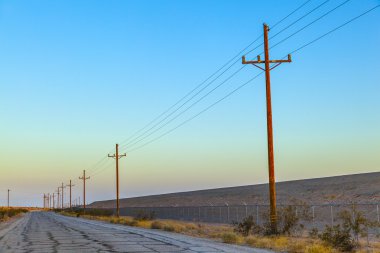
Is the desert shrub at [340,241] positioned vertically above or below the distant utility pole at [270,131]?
below

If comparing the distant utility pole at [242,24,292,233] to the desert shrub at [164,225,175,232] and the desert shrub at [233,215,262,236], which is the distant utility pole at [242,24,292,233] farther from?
the desert shrub at [164,225,175,232]

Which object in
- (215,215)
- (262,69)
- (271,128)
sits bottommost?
(215,215)

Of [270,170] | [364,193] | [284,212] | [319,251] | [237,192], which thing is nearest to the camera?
[319,251]

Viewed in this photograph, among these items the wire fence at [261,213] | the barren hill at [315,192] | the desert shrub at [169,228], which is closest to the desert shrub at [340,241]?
the wire fence at [261,213]

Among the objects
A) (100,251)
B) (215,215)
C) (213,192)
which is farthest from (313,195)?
(100,251)

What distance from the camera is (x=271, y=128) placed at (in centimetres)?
2659

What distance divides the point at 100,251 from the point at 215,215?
60966 millimetres

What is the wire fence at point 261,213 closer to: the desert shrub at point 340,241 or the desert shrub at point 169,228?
the desert shrub at point 340,241

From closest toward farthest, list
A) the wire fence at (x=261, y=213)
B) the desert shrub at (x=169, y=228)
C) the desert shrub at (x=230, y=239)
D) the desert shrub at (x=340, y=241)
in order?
the desert shrub at (x=340, y=241) < the desert shrub at (x=230, y=239) < the wire fence at (x=261, y=213) < the desert shrub at (x=169, y=228)

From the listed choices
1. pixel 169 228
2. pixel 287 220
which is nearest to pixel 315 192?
pixel 169 228

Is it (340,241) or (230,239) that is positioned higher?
(340,241)

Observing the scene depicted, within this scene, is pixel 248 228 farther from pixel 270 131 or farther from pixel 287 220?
pixel 270 131

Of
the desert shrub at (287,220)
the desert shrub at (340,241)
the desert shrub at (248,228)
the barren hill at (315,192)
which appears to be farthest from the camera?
the barren hill at (315,192)

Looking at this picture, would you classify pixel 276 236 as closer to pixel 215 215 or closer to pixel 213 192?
pixel 215 215
